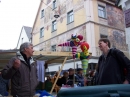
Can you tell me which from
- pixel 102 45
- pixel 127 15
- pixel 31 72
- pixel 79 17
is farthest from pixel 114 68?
pixel 79 17

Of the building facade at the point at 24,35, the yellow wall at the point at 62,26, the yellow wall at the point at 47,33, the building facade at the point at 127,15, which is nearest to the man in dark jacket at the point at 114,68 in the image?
the building facade at the point at 127,15

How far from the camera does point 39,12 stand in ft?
84.9

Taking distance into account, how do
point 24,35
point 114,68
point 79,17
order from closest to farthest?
point 114,68
point 79,17
point 24,35

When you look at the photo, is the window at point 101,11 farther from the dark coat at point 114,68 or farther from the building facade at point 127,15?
the dark coat at point 114,68

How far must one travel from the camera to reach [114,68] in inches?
108

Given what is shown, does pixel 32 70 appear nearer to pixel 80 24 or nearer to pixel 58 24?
pixel 80 24

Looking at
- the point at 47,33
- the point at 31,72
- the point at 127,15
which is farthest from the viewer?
the point at 47,33

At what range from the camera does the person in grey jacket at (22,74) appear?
264 cm

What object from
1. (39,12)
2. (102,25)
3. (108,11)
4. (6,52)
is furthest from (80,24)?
(6,52)

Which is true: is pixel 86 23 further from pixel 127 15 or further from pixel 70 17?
pixel 127 15

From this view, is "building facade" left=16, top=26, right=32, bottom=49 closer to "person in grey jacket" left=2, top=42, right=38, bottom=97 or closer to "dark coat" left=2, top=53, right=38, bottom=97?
"person in grey jacket" left=2, top=42, right=38, bottom=97

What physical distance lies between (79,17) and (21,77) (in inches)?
621

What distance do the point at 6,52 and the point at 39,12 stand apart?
65.9ft

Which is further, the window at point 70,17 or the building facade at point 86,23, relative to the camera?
the window at point 70,17
